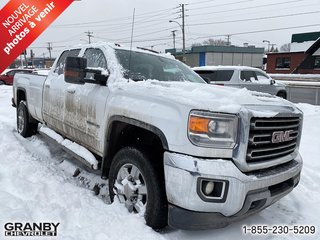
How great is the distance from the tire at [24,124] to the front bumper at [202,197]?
446 cm

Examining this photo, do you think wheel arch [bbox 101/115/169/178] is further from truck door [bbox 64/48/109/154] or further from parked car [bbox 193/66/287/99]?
parked car [bbox 193/66/287/99]

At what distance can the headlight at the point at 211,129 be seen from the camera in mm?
2564

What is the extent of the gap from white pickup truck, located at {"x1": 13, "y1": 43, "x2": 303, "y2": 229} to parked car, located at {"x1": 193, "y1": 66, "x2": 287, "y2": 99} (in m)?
8.14

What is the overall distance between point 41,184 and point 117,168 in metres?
1.18

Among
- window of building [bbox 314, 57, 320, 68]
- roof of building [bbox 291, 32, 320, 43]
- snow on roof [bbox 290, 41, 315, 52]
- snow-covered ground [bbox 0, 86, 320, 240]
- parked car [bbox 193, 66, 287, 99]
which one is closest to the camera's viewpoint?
snow-covered ground [bbox 0, 86, 320, 240]

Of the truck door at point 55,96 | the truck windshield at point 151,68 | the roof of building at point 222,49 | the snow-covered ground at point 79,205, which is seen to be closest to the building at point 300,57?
the roof of building at point 222,49

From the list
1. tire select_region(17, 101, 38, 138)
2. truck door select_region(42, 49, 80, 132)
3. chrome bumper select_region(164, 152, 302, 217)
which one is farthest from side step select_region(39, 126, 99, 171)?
chrome bumper select_region(164, 152, 302, 217)

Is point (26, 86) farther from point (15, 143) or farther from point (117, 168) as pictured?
point (117, 168)

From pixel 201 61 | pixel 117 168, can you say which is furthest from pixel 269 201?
pixel 201 61

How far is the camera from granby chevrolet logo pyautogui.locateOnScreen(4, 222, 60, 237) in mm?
2775

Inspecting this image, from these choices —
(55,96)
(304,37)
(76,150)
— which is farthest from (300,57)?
(76,150)

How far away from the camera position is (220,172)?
8.27 ft

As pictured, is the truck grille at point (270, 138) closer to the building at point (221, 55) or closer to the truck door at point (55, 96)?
the truck door at point (55, 96)

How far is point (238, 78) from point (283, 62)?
29045 millimetres
